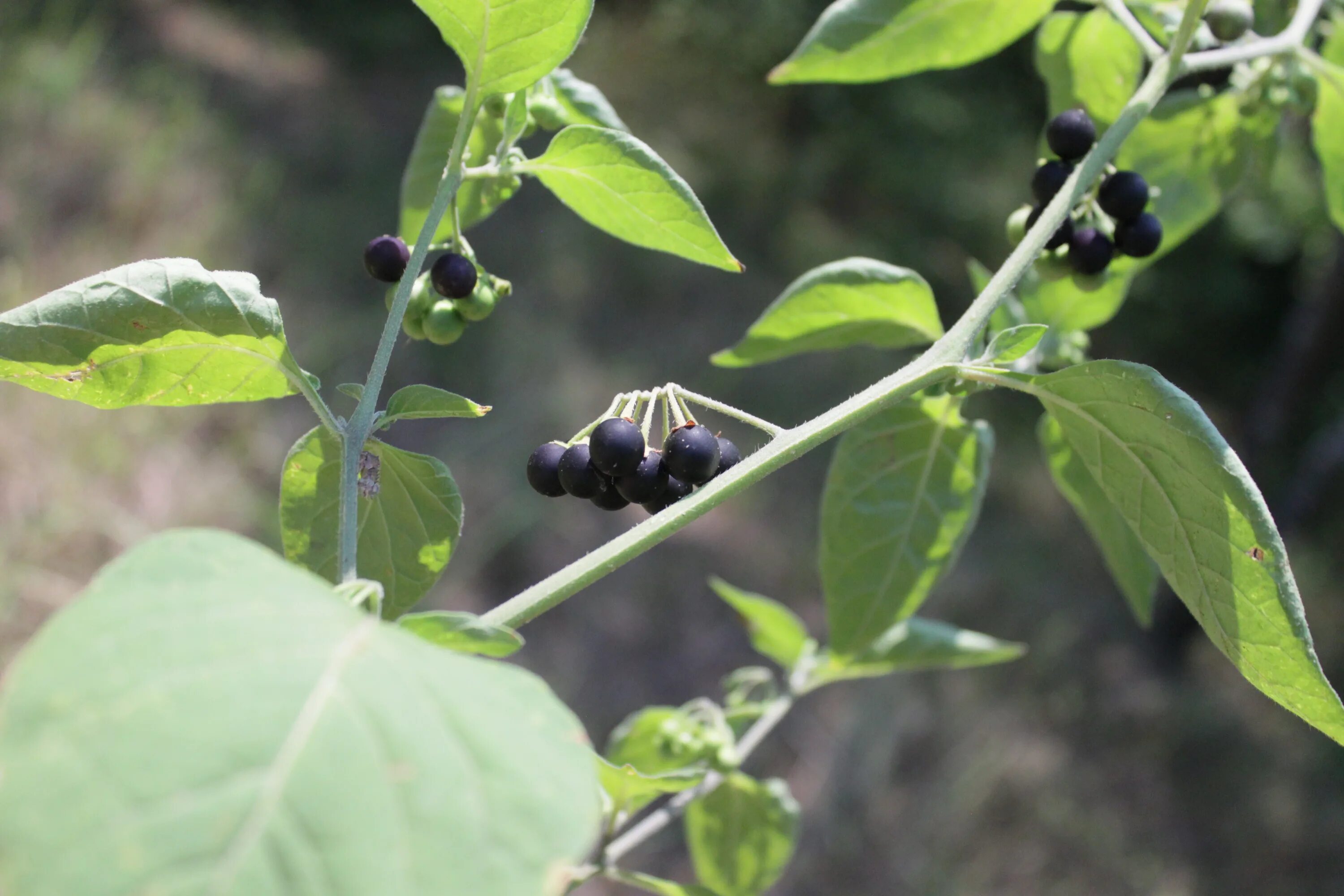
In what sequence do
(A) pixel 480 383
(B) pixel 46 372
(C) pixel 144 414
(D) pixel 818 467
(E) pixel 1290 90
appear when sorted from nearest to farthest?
(B) pixel 46 372, (E) pixel 1290 90, (C) pixel 144 414, (A) pixel 480 383, (D) pixel 818 467

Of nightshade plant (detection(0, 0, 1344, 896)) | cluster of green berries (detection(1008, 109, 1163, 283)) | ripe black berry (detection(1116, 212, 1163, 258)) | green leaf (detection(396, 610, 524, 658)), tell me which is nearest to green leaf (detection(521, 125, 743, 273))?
nightshade plant (detection(0, 0, 1344, 896))

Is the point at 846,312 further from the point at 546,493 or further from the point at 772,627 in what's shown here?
the point at 772,627

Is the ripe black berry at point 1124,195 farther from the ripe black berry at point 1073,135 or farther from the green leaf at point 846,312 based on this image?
the green leaf at point 846,312

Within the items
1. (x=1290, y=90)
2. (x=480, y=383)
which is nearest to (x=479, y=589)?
(x=480, y=383)

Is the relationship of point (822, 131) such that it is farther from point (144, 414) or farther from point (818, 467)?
point (144, 414)

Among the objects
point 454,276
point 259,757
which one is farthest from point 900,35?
point 259,757

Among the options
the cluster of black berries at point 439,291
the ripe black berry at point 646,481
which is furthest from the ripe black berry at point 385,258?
the ripe black berry at point 646,481

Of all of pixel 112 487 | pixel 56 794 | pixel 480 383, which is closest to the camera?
pixel 56 794

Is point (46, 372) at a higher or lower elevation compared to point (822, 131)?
higher
